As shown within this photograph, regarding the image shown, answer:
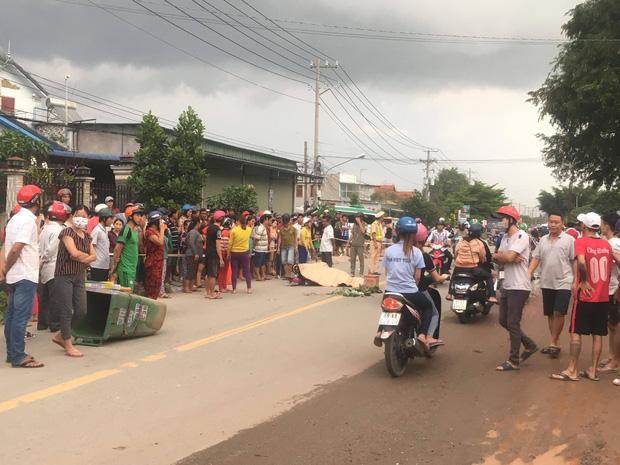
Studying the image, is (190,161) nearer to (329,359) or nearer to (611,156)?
(329,359)

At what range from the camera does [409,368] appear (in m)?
7.01

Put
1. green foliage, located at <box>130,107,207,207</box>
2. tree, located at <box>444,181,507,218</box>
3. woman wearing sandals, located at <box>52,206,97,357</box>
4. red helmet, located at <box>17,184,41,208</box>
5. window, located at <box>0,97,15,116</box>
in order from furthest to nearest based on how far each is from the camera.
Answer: tree, located at <box>444,181,507,218</box>, window, located at <box>0,97,15,116</box>, green foliage, located at <box>130,107,207,207</box>, woman wearing sandals, located at <box>52,206,97,357</box>, red helmet, located at <box>17,184,41,208</box>

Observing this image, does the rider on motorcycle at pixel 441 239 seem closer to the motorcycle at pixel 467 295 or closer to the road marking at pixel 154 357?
the motorcycle at pixel 467 295

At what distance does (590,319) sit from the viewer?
21.2ft

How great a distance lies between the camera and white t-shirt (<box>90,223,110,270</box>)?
9492mm

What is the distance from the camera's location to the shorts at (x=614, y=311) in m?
6.87

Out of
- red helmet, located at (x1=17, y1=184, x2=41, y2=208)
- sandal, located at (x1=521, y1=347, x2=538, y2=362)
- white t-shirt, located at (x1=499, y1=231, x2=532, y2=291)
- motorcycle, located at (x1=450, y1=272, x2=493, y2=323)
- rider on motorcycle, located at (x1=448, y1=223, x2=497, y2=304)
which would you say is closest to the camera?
red helmet, located at (x1=17, y1=184, x2=41, y2=208)

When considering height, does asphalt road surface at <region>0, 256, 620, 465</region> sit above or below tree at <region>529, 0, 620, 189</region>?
below

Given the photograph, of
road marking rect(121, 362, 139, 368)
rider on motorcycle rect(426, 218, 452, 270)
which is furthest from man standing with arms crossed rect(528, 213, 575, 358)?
rider on motorcycle rect(426, 218, 452, 270)

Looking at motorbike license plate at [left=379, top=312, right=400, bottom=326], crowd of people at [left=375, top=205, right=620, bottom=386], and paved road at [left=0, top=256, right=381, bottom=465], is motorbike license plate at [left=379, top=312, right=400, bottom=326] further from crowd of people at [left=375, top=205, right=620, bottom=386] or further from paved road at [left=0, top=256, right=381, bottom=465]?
paved road at [left=0, top=256, right=381, bottom=465]

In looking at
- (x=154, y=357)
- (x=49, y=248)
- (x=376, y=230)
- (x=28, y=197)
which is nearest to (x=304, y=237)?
(x=376, y=230)

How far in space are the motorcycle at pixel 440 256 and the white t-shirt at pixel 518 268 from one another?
6.89 metres

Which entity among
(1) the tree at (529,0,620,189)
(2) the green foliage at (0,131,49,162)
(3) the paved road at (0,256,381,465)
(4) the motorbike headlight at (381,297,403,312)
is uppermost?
(1) the tree at (529,0,620,189)

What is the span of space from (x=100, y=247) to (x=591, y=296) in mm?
7160
